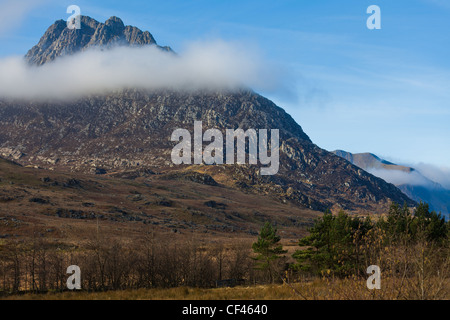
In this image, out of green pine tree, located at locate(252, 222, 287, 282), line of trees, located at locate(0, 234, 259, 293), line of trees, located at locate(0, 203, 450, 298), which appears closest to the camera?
line of trees, located at locate(0, 234, 259, 293)

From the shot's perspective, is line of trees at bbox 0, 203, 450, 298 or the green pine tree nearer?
line of trees at bbox 0, 203, 450, 298

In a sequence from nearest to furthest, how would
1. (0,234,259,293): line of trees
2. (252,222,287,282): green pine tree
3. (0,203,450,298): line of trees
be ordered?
(0,234,259,293): line of trees < (0,203,450,298): line of trees < (252,222,287,282): green pine tree

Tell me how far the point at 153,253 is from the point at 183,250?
18.4ft

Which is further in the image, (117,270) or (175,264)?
(175,264)

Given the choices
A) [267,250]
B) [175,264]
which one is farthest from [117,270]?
[267,250]

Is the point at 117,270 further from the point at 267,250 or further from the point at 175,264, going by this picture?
the point at 267,250

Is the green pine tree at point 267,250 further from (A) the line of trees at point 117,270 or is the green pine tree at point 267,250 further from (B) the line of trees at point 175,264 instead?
(A) the line of trees at point 117,270

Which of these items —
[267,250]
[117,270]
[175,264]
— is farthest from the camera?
[267,250]

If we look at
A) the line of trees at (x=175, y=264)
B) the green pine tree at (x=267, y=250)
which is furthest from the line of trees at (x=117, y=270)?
the green pine tree at (x=267, y=250)

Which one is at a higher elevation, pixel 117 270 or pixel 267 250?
pixel 267 250

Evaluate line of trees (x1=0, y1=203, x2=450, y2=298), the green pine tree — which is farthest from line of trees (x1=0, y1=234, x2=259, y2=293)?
the green pine tree

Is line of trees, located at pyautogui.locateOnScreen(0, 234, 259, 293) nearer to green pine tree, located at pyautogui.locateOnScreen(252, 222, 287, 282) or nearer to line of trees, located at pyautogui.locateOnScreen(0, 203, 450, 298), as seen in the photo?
line of trees, located at pyautogui.locateOnScreen(0, 203, 450, 298)

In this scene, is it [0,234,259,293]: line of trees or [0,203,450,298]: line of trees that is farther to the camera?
[0,203,450,298]: line of trees
